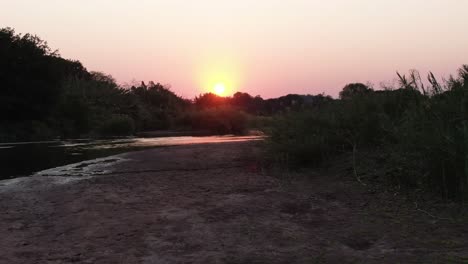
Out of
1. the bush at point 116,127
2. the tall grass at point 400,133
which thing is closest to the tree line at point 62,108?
the bush at point 116,127

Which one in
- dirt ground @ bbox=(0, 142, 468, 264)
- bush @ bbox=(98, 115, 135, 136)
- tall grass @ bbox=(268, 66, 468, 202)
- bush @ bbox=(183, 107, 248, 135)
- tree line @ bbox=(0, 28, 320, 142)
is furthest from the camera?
bush @ bbox=(183, 107, 248, 135)

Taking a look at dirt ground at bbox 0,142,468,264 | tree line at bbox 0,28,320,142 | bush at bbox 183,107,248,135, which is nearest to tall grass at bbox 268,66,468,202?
dirt ground at bbox 0,142,468,264

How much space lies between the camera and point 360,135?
11.3 m

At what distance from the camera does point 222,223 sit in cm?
644

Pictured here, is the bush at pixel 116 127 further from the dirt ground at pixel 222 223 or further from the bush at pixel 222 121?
the dirt ground at pixel 222 223

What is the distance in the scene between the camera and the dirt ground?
5.10 m

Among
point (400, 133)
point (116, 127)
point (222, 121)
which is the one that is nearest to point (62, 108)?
point (116, 127)

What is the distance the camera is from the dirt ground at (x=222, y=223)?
5102 mm

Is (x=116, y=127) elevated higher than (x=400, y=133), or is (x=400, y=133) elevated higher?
(x=116, y=127)

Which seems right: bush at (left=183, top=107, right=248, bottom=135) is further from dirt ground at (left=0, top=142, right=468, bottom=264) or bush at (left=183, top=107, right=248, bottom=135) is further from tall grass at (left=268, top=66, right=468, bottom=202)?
dirt ground at (left=0, top=142, right=468, bottom=264)

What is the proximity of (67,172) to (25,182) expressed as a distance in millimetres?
1807

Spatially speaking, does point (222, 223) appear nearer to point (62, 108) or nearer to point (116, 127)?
point (116, 127)

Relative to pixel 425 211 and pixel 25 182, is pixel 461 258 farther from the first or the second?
pixel 25 182

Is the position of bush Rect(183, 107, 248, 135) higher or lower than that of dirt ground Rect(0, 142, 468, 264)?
higher
